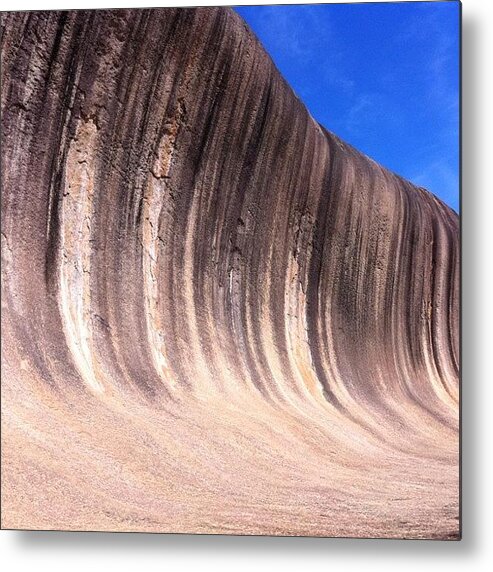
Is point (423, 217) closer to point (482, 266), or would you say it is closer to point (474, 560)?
point (482, 266)

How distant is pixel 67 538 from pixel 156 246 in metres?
0.83

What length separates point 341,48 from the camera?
1.68 metres

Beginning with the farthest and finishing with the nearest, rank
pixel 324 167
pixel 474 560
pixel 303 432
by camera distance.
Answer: pixel 324 167, pixel 303 432, pixel 474 560

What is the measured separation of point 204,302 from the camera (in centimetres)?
177

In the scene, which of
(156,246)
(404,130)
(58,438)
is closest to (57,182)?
(156,246)

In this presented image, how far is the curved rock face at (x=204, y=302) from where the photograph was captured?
1.65 meters

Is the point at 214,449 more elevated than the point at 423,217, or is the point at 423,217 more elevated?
the point at 423,217

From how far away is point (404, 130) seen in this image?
1677 mm

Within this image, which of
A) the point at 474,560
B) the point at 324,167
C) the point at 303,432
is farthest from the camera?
the point at 324,167

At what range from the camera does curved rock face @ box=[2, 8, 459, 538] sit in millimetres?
1653

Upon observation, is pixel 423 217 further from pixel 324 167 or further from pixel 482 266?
pixel 324 167

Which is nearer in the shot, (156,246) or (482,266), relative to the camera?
(482,266)

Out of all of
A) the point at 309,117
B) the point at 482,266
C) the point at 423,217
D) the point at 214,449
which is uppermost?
the point at 309,117

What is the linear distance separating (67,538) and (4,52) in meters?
1.34
